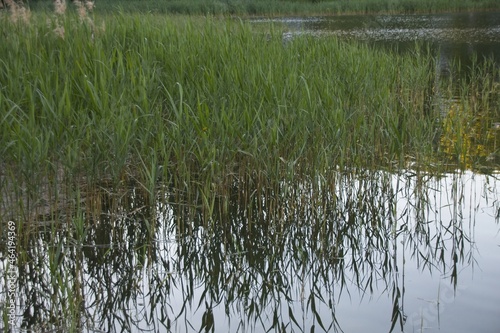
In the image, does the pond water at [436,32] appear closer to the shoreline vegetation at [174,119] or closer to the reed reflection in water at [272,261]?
the shoreline vegetation at [174,119]

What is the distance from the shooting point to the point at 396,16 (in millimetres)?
24125

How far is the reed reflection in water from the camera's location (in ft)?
10.3

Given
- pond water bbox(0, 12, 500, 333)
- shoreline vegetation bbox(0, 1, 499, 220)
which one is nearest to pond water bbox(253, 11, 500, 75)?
shoreline vegetation bbox(0, 1, 499, 220)

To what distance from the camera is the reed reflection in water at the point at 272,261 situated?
313cm

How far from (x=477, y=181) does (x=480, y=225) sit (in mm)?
894

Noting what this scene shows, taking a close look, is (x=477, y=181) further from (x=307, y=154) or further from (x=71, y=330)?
(x=71, y=330)

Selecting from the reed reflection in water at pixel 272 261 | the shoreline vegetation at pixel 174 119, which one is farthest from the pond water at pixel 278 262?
the shoreline vegetation at pixel 174 119

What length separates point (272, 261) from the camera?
12.1ft

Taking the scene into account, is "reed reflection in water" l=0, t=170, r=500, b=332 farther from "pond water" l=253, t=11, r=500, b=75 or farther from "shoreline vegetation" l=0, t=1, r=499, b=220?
"pond water" l=253, t=11, r=500, b=75

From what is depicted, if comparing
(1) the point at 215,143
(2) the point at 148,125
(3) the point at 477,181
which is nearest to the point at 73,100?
(2) the point at 148,125

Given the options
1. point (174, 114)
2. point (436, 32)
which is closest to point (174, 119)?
point (174, 114)

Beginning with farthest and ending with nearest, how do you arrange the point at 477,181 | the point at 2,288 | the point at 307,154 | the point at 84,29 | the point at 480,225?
the point at 84,29, the point at 477,181, the point at 307,154, the point at 480,225, the point at 2,288

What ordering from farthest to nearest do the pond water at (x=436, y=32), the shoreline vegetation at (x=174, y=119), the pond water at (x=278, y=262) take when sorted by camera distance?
the pond water at (x=436, y=32), the shoreline vegetation at (x=174, y=119), the pond water at (x=278, y=262)

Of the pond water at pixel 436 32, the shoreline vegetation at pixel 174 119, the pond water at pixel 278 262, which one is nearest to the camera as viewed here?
the pond water at pixel 278 262
